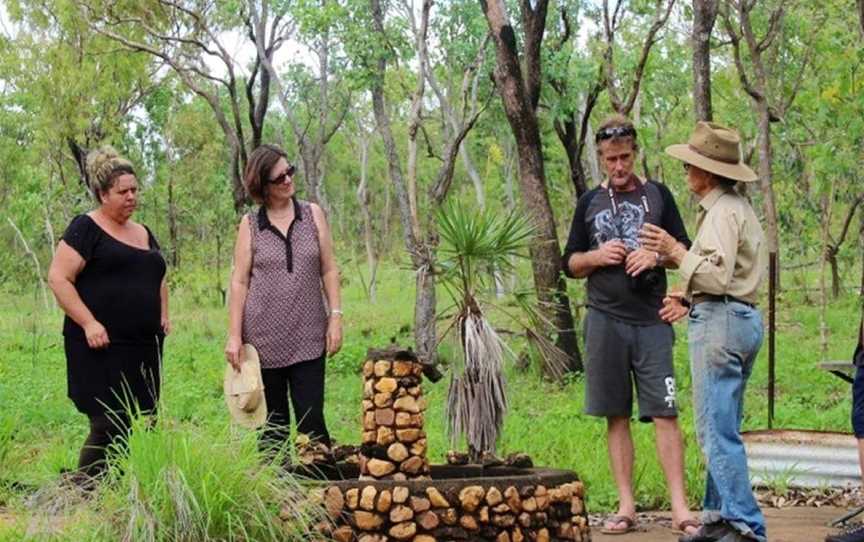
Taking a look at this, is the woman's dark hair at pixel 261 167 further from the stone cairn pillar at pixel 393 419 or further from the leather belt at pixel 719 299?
the leather belt at pixel 719 299

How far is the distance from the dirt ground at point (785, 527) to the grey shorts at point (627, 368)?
1.75 feet

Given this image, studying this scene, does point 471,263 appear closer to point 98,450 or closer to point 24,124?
point 98,450

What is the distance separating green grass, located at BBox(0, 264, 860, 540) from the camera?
5.31 metres

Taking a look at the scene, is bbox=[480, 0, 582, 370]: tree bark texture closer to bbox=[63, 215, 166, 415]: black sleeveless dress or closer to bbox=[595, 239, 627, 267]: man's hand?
bbox=[595, 239, 627, 267]: man's hand

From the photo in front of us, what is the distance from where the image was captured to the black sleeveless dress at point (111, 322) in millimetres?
6539

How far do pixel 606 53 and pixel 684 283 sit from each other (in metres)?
12.1

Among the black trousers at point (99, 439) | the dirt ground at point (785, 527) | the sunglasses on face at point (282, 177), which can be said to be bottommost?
the dirt ground at point (785, 527)

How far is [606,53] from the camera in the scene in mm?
17688

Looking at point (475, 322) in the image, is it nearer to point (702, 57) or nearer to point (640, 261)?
point (640, 261)

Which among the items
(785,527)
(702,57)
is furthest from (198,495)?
(702,57)

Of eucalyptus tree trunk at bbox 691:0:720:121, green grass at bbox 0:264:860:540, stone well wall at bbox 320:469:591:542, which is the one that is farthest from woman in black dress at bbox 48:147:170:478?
eucalyptus tree trunk at bbox 691:0:720:121

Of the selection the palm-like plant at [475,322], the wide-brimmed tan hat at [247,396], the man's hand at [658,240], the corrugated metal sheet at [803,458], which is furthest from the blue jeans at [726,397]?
the corrugated metal sheet at [803,458]

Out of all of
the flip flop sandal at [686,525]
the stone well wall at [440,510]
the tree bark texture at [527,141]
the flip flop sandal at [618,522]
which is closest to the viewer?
the stone well wall at [440,510]

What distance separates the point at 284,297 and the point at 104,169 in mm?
1039
